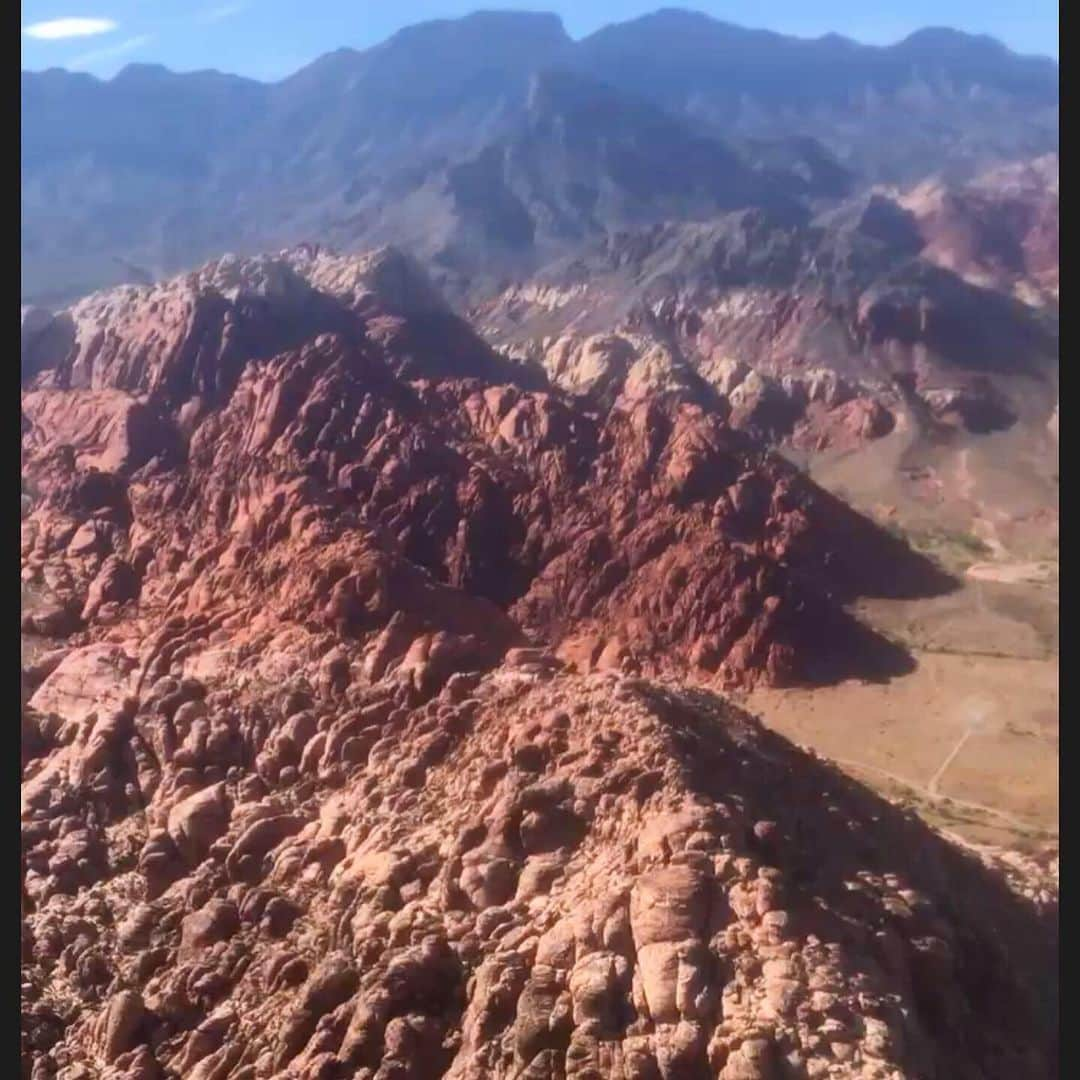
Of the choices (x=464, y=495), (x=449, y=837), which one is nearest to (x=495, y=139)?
(x=464, y=495)

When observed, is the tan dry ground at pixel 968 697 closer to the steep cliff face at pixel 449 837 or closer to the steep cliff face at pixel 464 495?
the steep cliff face at pixel 464 495

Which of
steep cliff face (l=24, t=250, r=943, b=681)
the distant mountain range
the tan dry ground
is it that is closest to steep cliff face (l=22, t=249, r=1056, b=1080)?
steep cliff face (l=24, t=250, r=943, b=681)

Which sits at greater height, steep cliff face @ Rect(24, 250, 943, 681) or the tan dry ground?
steep cliff face @ Rect(24, 250, 943, 681)

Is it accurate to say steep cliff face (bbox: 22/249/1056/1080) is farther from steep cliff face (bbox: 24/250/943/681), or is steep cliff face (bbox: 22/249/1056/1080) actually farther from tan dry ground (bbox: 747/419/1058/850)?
tan dry ground (bbox: 747/419/1058/850)

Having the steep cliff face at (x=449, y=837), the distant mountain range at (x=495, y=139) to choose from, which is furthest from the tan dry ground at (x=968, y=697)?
the distant mountain range at (x=495, y=139)

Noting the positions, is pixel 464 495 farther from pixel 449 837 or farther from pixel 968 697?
pixel 449 837

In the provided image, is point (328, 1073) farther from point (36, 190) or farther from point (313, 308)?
point (36, 190)
